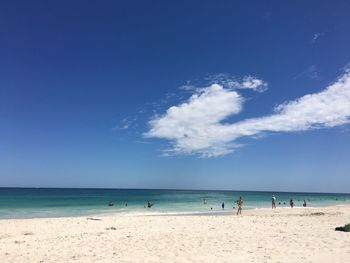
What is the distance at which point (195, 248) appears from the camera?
1279 cm

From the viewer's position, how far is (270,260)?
10.7 m

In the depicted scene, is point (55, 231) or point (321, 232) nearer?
point (321, 232)

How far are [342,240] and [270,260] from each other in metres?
5.20

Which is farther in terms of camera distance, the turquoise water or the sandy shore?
the turquoise water

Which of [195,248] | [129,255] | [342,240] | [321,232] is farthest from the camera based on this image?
[321,232]

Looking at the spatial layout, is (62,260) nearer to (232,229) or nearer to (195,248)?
(195,248)

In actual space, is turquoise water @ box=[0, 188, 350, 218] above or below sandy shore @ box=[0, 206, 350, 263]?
below

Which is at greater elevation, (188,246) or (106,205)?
(188,246)

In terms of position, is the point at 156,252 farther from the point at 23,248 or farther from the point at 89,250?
the point at 23,248

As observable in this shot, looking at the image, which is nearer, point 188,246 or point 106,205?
point 188,246

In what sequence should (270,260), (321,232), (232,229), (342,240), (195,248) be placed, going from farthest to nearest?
1. (232,229)
2. (321,232)
3. (342,240)
4. (195,248)
5. (270,260)

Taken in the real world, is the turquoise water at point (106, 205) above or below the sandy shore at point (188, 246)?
below

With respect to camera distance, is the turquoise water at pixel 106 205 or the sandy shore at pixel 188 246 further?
the turquoise water at pixel 106 205

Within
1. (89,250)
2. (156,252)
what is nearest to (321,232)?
(156,252)
